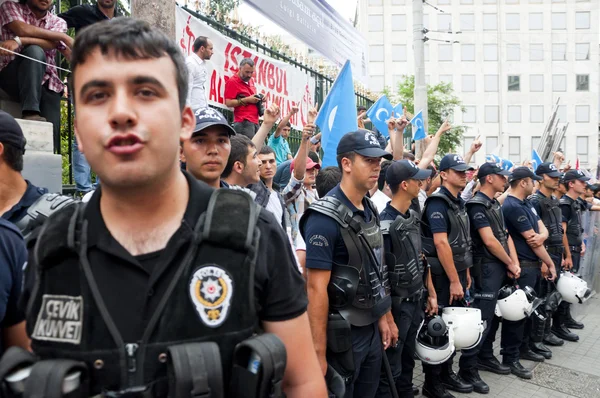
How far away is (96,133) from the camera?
4.31 feet

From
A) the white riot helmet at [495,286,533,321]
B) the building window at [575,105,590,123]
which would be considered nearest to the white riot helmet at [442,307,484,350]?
the white riot helmet at [495,286,533,321]

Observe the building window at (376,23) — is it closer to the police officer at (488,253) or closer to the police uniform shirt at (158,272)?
the police officer at (488,253)

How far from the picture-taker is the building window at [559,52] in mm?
46156

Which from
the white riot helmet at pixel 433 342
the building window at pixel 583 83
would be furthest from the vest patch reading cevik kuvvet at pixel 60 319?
the building window at pixel 583 83

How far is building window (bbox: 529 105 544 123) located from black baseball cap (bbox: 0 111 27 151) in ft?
161

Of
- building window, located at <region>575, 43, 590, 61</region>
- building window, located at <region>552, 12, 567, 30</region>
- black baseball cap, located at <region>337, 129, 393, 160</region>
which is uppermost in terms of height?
building window, located at <region>552, 12, 567, 30</region>

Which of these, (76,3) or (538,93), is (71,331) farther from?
(538,93)

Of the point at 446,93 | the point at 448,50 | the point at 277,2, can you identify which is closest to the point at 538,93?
the point at 448,50

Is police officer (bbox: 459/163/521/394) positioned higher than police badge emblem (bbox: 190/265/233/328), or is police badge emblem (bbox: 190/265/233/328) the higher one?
police badge emblem (bbox: 190/265/233/328)

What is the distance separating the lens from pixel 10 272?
182cm

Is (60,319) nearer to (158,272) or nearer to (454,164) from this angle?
(158,272)

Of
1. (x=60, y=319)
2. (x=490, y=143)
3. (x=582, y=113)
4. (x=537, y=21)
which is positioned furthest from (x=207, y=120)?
(x=537, y=21)

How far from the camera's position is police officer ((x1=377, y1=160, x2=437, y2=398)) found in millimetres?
3871

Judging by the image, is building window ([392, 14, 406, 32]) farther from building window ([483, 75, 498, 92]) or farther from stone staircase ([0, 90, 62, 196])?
stone staircase ([0, 90, 62, 196])
